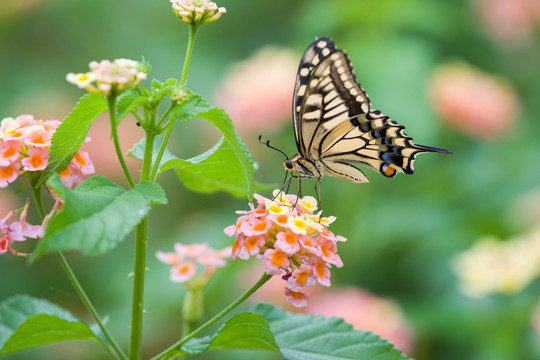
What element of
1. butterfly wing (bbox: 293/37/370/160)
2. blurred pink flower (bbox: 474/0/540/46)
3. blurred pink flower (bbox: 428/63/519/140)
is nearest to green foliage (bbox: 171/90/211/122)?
butterfly wing (bbox: 293/37/370/160)

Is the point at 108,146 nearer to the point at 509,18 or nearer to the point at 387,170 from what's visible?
the point at 387,170

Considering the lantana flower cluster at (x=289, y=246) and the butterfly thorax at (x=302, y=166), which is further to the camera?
the butterfly thorax at (x=302, y=166)

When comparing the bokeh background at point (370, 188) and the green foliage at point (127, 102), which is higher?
the bokeh background at point (370, 188)

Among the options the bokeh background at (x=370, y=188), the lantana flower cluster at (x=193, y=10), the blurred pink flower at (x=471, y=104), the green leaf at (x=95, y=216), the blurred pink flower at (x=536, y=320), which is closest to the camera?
the green leaf at (x=95, y=216)

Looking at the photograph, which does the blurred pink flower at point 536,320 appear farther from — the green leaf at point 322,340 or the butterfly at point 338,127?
the green leaf at point 322,340

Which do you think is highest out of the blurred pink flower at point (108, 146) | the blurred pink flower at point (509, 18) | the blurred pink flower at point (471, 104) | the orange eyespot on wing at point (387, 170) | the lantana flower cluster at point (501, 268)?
the blurred pink flower at point (509, 18)

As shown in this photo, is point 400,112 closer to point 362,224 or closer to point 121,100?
point 362,224

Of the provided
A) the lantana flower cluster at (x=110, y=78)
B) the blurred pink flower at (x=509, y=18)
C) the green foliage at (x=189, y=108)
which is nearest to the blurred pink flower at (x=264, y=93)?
the blurred pink flower at (x=509, y=18)
